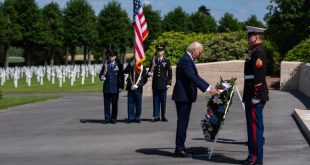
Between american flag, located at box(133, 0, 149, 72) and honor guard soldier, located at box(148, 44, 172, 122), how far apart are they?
1.13 ft

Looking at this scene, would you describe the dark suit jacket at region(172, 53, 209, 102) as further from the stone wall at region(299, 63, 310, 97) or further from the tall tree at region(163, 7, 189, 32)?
the tall tree at region(163, 7, 189, 32)

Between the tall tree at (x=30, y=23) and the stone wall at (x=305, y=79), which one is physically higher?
the tall tree at (x=30, y=23)

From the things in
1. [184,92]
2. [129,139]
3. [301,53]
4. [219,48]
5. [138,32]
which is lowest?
[129,139]

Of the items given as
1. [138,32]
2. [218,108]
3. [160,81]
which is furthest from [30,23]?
[218,108]

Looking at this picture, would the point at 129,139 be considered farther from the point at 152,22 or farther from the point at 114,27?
the point at 152,22

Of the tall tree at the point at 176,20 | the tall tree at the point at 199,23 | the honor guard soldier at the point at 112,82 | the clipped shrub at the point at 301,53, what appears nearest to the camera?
the honor guard soldier at the point at 112,82

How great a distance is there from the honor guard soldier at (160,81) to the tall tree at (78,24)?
4742 cm

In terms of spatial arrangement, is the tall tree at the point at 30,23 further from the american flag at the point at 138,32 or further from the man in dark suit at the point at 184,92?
the man in dark suit at the point at 184,92

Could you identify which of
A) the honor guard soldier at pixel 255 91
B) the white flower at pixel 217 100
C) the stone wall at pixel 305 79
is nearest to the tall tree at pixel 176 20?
the stone wall at pixel 305 79

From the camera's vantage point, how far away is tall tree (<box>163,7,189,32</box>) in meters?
72.4

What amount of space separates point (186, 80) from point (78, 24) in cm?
5415

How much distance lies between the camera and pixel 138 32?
15141mm

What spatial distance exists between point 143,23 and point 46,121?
329cm

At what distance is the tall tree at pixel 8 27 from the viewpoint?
51281 millimetres
